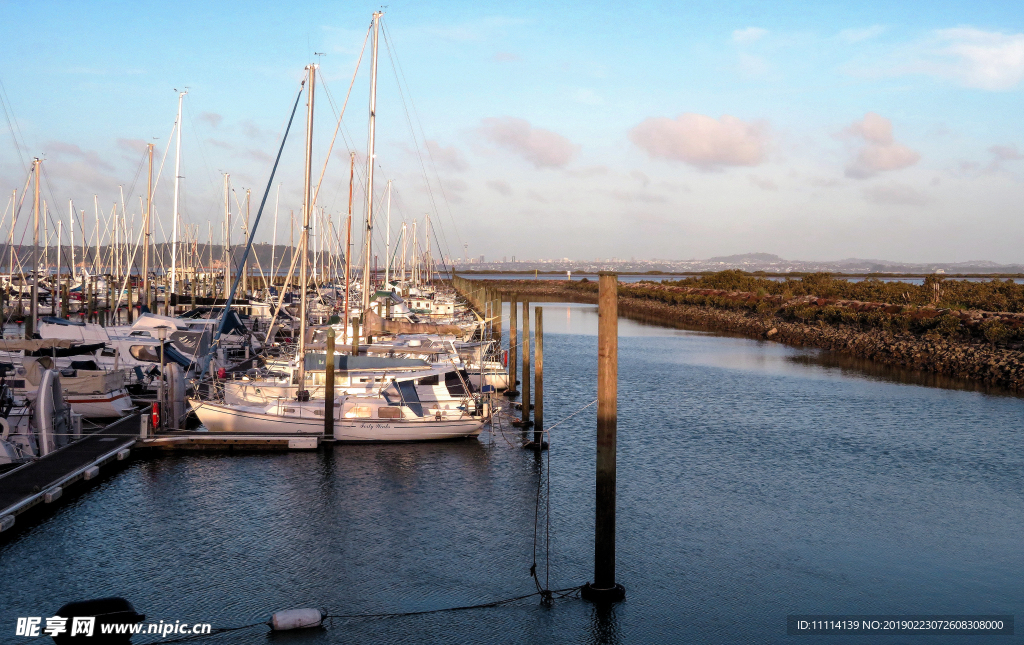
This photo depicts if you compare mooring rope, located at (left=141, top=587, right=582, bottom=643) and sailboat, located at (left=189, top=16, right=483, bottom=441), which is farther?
sailboat, located at (left=189, top=16, right=483, bottom=441)

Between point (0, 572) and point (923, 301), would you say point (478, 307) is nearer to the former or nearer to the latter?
point (923, 301)

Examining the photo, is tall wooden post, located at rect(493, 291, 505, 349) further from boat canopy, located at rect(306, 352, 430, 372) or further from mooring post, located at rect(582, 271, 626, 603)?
mooring post, located at rect(582, 271, 626, 603)

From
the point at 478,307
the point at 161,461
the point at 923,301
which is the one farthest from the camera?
the point at 478,307

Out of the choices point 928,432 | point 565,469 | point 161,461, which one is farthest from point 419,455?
point 928,432

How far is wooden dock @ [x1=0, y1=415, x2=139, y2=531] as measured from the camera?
18.1 meters

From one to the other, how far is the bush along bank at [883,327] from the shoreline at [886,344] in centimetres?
4

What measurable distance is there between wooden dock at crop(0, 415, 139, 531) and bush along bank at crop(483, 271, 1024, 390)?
39.5 metres

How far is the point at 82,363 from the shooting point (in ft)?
102

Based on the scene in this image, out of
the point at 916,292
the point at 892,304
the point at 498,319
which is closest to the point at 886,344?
the point at 892,304

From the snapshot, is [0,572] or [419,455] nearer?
[0,572]

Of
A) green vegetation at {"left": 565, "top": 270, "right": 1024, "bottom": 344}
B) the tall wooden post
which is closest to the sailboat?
the tall wooden post

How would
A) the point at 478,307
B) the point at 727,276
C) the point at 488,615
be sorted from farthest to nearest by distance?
the point at 727,276 → the point at 478,307 → the point at 488,615

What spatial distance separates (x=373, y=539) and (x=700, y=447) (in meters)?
13.3

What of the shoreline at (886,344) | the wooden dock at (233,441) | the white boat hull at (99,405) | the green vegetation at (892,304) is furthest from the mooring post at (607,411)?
the green vegetation at (892,304)
